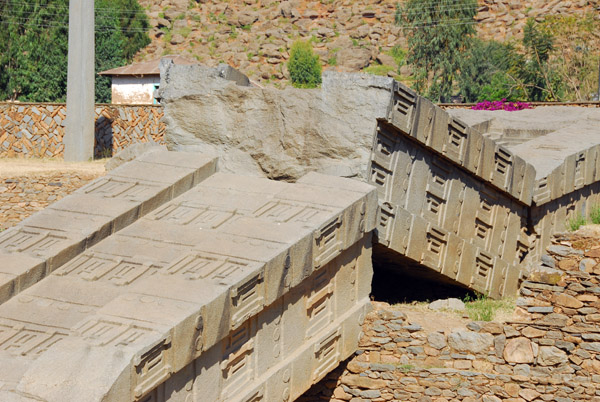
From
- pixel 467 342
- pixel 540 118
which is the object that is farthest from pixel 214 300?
pixel 540 118

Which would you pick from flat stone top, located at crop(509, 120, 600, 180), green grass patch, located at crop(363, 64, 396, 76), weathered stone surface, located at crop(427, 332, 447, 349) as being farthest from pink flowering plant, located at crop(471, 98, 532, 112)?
green grass patch, located at crop(363, 64, 396, 76)

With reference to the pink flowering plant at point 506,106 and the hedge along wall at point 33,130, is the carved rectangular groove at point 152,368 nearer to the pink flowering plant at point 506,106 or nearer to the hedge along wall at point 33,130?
the pink flowering plant at point 506,106

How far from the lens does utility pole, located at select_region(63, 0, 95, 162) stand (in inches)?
710

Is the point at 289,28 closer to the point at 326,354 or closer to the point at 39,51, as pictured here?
the point at 39,51

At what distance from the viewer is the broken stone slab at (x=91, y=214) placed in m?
Answer: 6.02

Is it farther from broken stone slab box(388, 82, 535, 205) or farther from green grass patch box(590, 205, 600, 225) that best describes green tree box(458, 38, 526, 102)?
broken stone slab box(388, 82, 535, 205)

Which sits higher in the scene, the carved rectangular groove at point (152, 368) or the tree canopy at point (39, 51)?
the carved rectangular groove at point (152, 368)

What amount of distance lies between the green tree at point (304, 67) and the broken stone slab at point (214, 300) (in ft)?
125

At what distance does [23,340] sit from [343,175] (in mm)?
2803

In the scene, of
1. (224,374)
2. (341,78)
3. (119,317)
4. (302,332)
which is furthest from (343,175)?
(119,317)

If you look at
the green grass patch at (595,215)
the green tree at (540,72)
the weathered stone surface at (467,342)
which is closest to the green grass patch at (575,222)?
the green grass patch at (595,215)

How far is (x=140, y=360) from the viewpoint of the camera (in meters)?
4.79

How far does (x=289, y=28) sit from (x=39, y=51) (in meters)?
19.1

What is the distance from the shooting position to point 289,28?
171 feet
